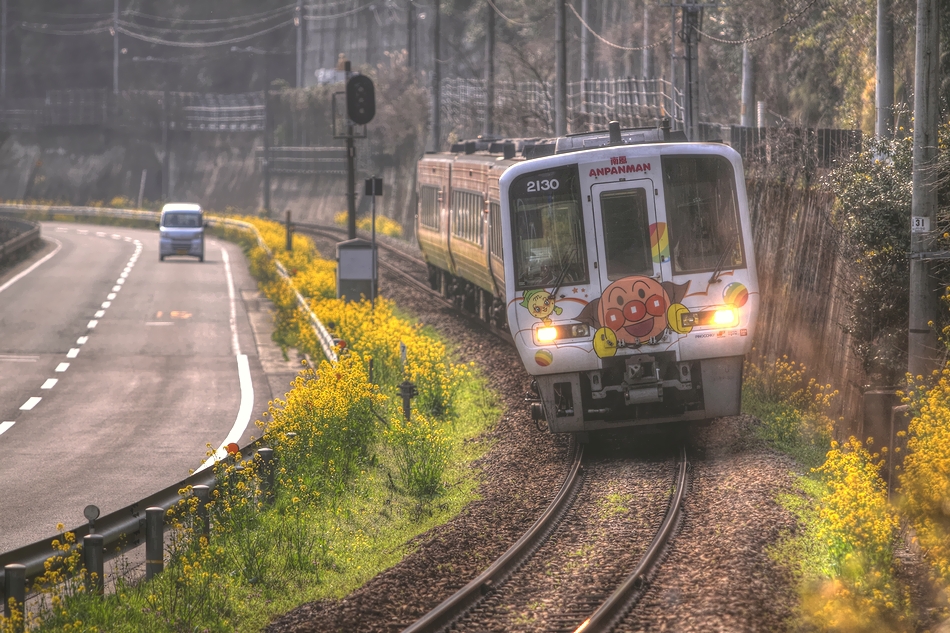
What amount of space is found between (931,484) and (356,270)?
1660cm

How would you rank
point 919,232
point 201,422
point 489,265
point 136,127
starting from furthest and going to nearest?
point 136,127
point 489,265
point 201,422
point 919,232

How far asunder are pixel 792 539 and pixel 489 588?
8.23 feet

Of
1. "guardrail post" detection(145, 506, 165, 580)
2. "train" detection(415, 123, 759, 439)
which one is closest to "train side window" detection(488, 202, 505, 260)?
"train" detection(415, 123, 759, 439)

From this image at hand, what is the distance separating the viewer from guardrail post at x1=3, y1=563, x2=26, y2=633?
280 inches

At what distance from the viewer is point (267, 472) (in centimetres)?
1083

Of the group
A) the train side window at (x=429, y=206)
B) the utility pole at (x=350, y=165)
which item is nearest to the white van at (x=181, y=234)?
the train side window at (x=429, y=206)

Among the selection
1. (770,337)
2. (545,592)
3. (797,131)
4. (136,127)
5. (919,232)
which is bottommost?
(545,592)

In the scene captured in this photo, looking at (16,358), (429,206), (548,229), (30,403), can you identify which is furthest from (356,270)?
(548,229)

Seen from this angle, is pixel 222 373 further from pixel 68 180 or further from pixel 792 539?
pixel 68 180

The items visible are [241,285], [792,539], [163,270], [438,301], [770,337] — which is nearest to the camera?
[792,539]

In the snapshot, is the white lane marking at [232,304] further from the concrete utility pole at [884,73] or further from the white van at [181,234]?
the concrete utility pole at [884,73]

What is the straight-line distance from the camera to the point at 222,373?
2048cm

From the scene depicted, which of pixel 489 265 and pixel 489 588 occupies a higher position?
pixel 489 265

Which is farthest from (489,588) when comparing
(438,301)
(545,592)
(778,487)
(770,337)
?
(438,301)
